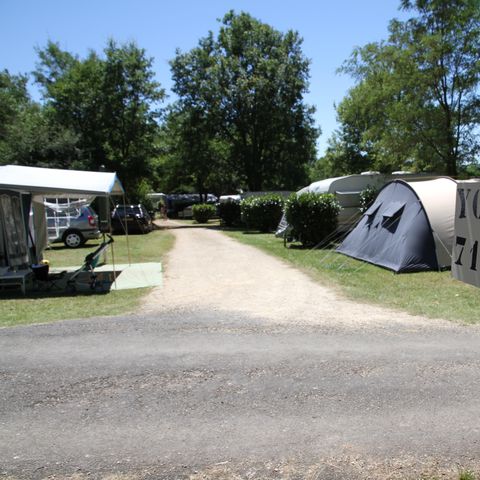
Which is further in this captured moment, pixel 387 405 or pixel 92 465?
pixel 387 405

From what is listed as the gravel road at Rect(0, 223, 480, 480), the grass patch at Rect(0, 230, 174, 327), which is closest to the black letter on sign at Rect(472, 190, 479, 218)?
the gravel road at Rect(0, 223, 480, 480)

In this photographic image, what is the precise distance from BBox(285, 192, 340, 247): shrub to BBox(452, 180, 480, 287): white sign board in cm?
647

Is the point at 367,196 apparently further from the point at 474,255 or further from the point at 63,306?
the point at 63,306

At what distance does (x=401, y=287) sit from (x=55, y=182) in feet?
22.6

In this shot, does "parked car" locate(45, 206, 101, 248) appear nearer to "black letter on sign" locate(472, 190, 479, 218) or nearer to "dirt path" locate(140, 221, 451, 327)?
"dirt path" locate(140, 221, 451, 327)

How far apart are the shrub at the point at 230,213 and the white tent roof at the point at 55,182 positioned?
2014cm

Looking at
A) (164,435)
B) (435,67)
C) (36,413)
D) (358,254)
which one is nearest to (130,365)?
(36,413)

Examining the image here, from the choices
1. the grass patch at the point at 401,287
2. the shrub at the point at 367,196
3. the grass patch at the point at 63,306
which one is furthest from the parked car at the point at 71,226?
the shrub at the point at 367,196

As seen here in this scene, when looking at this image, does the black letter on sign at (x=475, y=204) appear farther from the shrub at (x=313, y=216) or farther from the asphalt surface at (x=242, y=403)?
the shrub at (x=313, y=216)

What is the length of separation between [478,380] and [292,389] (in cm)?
161

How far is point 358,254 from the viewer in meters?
13.2

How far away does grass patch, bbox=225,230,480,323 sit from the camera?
749cm

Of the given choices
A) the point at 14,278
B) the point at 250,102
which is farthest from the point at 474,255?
the point at 250,102

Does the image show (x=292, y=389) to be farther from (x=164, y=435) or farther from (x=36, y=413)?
(x=36, y=413)
